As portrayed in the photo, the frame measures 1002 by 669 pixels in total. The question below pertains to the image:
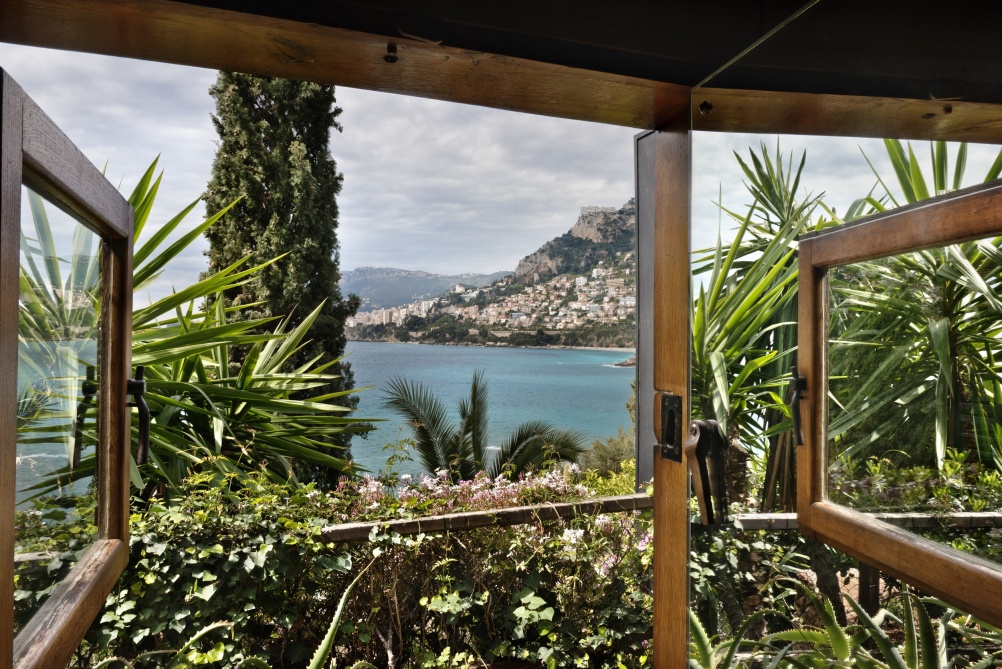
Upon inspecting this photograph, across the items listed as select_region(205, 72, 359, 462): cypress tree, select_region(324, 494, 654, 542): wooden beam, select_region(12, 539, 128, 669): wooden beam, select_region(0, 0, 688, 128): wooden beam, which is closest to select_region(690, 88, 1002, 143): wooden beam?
select_region(0, 0, 688, 128): wooden beam

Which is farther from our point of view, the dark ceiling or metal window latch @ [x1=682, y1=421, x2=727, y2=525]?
metal window latch @ [x1=682, y1=421, x2=727, y2=525]

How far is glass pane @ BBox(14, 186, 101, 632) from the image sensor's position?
924mm

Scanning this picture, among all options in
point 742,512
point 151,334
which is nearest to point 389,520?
point 151,334

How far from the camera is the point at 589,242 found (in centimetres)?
811

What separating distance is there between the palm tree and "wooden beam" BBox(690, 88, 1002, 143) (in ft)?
12.8

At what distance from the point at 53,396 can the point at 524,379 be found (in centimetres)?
716

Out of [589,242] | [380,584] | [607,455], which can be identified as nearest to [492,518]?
[380,584]

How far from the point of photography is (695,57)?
50.1 inches

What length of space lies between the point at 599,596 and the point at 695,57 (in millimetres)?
1770

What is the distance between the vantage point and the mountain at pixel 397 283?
8.19 metres

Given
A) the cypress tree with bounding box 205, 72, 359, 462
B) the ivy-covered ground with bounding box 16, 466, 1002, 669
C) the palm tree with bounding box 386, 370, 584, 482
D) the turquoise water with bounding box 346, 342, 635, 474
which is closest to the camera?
A: the ivy-covered ground with bounding box 16, 466, 1002, 669

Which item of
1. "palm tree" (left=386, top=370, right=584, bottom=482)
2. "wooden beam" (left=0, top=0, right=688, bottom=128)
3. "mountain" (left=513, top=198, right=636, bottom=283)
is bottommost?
"palm tree" (left=386, top=370, right=584, bottom=482)

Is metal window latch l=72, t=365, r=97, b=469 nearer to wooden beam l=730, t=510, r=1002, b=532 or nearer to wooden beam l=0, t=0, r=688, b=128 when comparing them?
wooden beam l=0, t=0, r=688, b=128

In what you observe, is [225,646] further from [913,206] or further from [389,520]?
[913,206]
